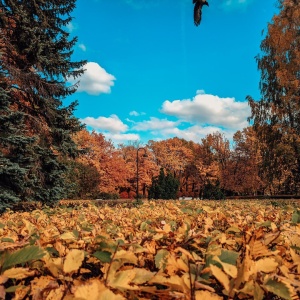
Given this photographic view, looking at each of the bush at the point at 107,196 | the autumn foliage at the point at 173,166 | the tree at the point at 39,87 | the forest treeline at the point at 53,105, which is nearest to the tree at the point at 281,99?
the forest treeline at the point at 53,105

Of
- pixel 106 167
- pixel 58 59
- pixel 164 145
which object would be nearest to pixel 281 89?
pixel 58 59

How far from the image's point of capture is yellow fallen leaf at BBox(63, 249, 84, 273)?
2.27 feet

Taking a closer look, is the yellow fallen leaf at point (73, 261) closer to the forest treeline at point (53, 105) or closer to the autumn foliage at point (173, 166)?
the forest treeline at point (53, 105)

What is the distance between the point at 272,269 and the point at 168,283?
0.29m

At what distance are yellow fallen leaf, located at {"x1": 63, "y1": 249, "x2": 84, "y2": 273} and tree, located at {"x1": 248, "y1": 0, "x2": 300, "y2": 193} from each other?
16137 mm

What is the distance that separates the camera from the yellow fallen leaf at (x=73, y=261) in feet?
2.27

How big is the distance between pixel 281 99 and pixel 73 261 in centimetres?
1713

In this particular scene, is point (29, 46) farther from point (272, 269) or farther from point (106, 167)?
point (106, 167)

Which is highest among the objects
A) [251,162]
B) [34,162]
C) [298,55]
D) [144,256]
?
[298,55]

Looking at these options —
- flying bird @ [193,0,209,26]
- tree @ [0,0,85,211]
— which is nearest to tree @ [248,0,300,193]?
flying bird @ [193,0,209,26]

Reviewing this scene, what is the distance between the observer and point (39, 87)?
12523 mm

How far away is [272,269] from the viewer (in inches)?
29.5

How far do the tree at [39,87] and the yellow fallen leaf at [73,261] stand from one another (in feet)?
33.2

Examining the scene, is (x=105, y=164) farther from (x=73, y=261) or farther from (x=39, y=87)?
(x=73, y=261)
